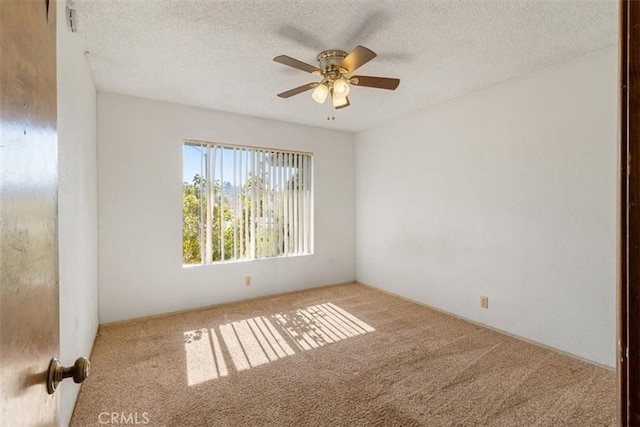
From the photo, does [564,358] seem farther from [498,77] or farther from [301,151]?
[301,151]

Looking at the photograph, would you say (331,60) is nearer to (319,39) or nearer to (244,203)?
(319,39)

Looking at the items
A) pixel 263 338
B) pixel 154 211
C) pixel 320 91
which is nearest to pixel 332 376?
pixel 263 338

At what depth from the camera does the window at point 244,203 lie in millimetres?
3660

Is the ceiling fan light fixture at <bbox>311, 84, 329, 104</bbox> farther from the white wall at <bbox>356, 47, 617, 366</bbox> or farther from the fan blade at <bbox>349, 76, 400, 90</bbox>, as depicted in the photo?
the white wall at <bbox>356, 47, 617, 366</bbox>

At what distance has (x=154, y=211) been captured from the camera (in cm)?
337

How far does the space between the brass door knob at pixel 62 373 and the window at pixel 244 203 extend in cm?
305

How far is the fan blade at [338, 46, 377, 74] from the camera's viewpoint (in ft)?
6.01

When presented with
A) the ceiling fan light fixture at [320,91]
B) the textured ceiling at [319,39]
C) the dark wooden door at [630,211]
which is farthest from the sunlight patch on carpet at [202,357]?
the textured ceiling at [319,39]

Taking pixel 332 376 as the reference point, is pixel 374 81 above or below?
above

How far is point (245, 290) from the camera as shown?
3.95 m

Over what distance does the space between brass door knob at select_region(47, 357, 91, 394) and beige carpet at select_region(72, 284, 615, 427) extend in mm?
1331

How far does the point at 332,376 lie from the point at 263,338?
91 centimetres

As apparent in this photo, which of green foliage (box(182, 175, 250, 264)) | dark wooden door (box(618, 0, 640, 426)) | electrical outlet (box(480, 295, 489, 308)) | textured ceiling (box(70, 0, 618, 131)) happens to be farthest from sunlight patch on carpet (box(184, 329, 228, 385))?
electrical outlet (box(480, 295, 489, 308))

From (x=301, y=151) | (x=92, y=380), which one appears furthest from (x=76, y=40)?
(x=301, y=151)
